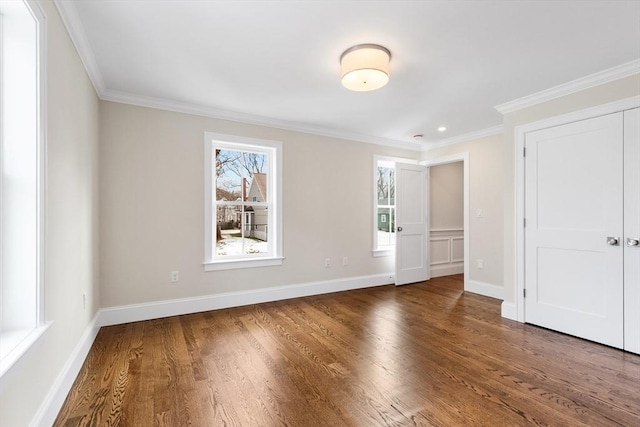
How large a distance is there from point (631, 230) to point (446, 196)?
10.8 ft

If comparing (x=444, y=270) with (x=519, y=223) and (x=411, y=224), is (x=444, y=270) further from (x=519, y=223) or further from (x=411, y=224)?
(x=519, y=223)

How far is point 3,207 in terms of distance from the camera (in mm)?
1391

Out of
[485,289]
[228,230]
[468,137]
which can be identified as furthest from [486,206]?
[228,230]

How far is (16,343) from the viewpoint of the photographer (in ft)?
4.34

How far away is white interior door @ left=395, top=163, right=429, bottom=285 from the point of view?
497 cm

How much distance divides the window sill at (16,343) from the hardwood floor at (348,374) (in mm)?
660

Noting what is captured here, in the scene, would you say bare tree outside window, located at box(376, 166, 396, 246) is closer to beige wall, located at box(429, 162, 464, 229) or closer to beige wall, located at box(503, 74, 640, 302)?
beige wall, located at box(429, 162, 464, 229)

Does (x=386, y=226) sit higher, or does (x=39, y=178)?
(x=39, y=178)

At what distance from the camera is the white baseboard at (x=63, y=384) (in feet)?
5.13

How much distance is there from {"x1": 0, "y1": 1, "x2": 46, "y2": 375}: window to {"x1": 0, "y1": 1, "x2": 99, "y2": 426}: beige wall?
0.46ft

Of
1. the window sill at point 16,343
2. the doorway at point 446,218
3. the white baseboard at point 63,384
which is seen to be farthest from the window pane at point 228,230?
the doorway at point 446,218

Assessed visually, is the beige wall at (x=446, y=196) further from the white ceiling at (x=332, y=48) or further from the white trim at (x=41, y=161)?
the white trim at (x=41, y=161)

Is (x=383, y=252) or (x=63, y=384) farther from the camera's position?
(x=383, y=252)

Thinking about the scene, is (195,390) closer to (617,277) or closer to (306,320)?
(306,320)
